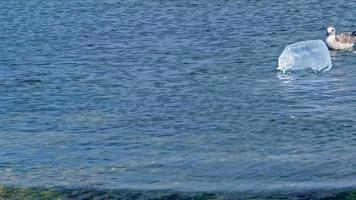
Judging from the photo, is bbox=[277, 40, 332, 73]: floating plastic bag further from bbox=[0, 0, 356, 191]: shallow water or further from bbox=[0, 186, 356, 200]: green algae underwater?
bbox=[0, 186, 356, 200]: green algae underwater

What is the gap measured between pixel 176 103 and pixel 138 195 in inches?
193

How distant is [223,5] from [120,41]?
562cm

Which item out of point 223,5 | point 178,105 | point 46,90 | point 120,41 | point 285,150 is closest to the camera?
point 285,150

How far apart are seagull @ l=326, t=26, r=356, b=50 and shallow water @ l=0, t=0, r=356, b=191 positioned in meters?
0.17

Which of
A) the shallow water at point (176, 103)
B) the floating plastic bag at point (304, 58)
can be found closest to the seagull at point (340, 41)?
the shallow water at point (176, 103)

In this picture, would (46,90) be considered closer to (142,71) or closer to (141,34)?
(142,71)

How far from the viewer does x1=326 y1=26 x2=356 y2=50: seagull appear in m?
18.7

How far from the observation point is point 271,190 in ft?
31.0

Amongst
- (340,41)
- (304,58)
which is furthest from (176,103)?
(340,41)

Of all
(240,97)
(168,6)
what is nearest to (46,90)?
(240,97)

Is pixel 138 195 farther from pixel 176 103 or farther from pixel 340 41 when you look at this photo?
pixel 340 41

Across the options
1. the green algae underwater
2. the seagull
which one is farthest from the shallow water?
the green algae underwater

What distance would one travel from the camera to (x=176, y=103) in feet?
46.5

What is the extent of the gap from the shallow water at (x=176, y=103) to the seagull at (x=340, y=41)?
0.17 metres
